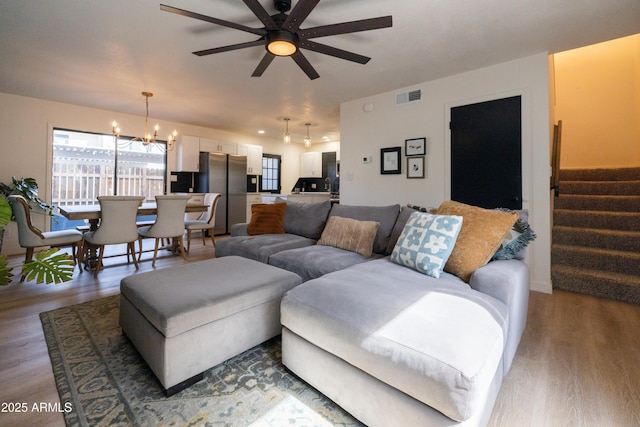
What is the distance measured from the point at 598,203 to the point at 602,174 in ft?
2.56

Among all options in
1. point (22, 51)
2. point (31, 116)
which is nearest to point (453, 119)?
point (22, 51)

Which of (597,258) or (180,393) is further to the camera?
(597,258)

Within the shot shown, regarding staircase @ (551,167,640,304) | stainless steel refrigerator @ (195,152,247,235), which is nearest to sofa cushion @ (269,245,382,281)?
staircase @ (551,167,640,304)

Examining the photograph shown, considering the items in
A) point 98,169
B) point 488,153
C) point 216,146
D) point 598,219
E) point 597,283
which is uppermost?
point 216,146

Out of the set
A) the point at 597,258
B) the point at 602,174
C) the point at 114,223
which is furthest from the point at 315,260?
the point at 602,174

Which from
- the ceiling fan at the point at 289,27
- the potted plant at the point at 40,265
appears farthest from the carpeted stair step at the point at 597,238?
the potted plant at the point at 40,265

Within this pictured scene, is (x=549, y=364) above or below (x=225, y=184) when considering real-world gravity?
below

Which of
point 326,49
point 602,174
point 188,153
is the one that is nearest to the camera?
point 326,49

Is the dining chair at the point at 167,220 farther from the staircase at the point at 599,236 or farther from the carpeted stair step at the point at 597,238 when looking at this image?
the carpeted stair step at the point at 597,238

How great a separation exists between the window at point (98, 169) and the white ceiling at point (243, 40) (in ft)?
2.82

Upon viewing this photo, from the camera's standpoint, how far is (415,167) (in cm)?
381

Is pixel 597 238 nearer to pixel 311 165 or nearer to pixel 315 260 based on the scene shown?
pixel 315 260

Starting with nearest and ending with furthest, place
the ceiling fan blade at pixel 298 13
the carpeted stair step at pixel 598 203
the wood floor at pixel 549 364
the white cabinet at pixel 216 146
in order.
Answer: the wood floor at pixel 549 364 → the ceiling fan blade at pixel 298 13 → the carpeted stair step at pixel 598 203 → the white cabinet at pixel 216 146

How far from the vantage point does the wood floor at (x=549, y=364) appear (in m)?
1.26
